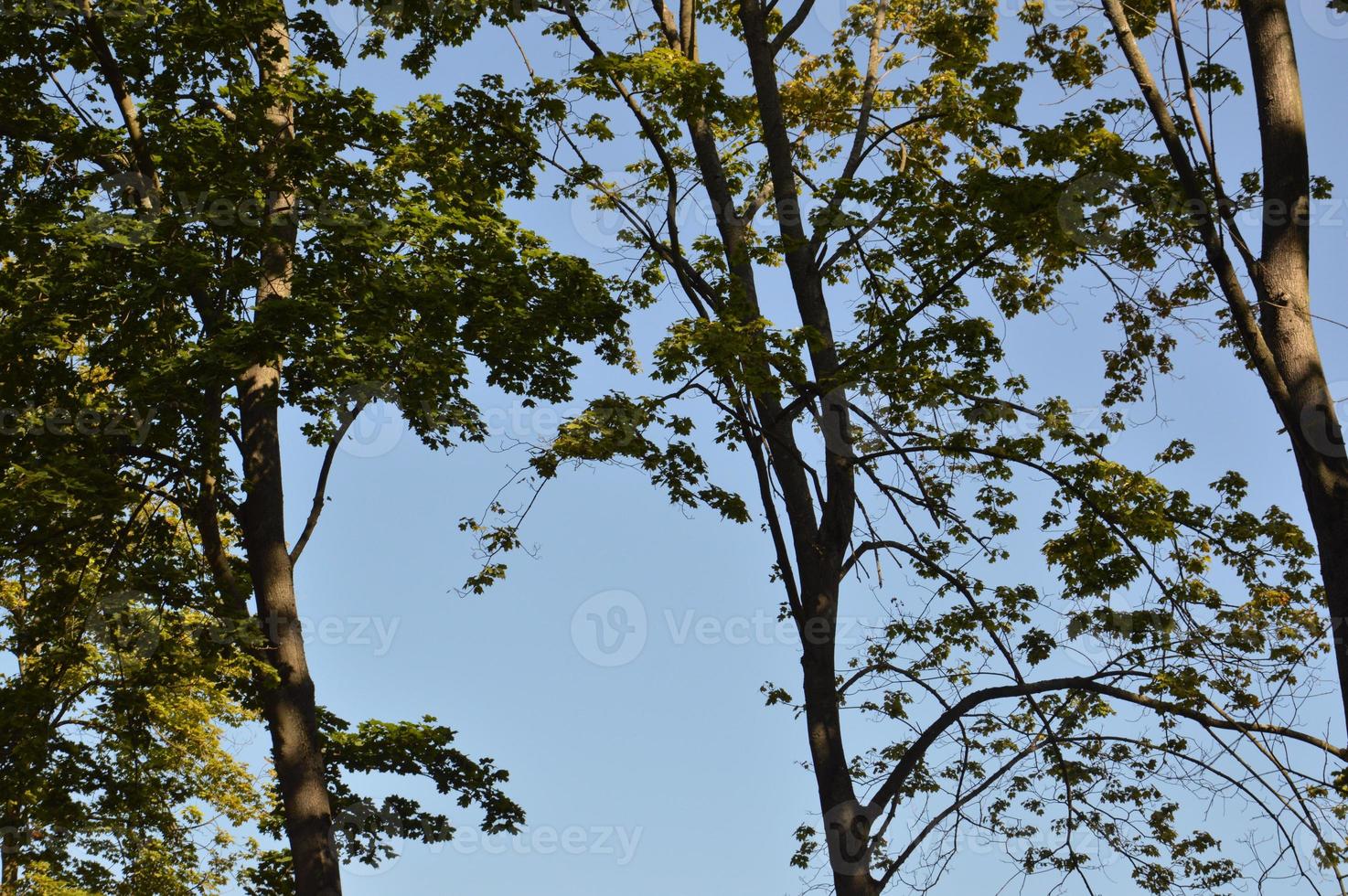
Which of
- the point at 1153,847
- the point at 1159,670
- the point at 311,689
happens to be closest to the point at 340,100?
the point at 311,689

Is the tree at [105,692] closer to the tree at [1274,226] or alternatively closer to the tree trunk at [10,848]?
the tree trunk at [10,848]

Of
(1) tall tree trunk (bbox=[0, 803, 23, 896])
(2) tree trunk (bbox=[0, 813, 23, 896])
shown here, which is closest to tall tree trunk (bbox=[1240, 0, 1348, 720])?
(1) tall tree trunk (bbox=[0, 803, 23, 896])

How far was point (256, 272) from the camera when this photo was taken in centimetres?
1051

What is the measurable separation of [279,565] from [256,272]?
2868 mm

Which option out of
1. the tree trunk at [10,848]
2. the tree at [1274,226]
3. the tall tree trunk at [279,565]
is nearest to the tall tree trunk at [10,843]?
the tree trunk at [10,848]

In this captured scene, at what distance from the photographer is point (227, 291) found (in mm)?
11492

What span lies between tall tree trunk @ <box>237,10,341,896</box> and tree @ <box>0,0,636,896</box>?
0.08ft

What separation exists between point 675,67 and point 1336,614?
23.1 ft

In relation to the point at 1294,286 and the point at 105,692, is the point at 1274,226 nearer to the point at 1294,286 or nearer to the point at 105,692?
the point at 1294,286

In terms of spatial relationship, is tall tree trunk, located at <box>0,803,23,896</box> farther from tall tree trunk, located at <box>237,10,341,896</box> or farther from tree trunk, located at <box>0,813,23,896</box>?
tall tree trunk, located at <box>237,10,341,896</box>

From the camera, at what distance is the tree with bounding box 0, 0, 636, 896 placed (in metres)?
10.2

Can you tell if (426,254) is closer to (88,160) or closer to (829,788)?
(88,160)

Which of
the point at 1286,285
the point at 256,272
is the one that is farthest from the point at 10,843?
the point at 1286,285

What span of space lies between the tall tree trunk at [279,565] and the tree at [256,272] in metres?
0.02
